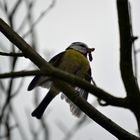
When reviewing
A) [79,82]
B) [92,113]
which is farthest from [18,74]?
[92,113]

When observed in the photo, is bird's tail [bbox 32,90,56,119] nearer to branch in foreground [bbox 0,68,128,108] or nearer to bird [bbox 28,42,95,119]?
bird [bbox 28,42,95,119]

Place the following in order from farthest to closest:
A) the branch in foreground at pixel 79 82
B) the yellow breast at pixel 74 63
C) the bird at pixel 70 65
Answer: the yellow breast at pixel 74 63, the bird at pixel 70 65, the branch in foreground at pixel 79 82

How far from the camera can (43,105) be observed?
3.82m

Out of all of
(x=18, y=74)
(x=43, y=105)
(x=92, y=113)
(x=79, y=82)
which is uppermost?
(x=18, y=74)

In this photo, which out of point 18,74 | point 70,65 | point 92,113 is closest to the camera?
point 18,74

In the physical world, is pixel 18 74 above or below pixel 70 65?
above

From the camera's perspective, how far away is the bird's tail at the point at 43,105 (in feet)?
11.4

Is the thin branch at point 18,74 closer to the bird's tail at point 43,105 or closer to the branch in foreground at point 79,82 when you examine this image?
the branch in foreground at point 79,82

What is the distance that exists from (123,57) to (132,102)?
0.64ft

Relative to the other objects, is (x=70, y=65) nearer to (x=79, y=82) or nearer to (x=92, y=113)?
(x=92, y=113)

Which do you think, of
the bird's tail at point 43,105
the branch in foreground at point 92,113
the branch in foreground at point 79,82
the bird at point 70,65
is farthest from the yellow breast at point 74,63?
the branch in foreground at point 79,82

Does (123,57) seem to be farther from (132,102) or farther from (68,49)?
Result: (68,49)

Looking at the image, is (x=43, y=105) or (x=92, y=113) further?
(x=43, y=105)

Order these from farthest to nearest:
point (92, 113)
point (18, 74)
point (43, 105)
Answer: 1. point (43, 105)
2. point (92, 113)
3. point (18, 74)
